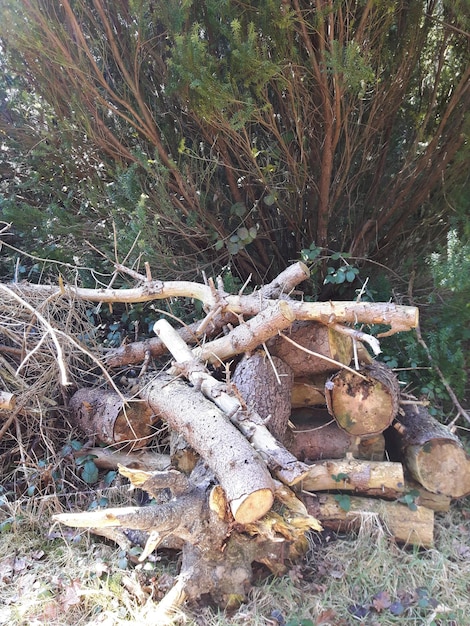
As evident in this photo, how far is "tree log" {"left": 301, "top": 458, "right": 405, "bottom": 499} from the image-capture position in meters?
2.59

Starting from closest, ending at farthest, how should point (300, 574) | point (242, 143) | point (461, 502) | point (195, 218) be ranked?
point (300, 574), point (461, 502), point (242, 143), point (195, 218)

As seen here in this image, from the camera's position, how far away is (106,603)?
2.15 metres

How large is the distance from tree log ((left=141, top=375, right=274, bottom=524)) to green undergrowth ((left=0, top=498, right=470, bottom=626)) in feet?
1.68

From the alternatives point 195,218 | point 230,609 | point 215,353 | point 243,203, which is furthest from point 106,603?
point 243,203

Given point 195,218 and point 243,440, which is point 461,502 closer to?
point 243,440

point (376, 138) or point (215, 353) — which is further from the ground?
point (376, 138)

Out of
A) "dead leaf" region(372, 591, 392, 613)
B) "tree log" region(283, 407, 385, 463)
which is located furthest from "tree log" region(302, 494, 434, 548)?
"dead leaf" region(372, 591, 392, 613)

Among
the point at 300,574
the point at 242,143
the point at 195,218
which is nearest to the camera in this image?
the point at 300,574

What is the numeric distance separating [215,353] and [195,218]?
1033 mm

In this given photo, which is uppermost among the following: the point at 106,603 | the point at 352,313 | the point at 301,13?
the point at 301,13

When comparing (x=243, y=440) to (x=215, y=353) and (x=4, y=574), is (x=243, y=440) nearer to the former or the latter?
(x=215, y=353)

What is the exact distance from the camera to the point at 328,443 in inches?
108

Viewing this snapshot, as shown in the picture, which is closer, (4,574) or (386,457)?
(4,574)

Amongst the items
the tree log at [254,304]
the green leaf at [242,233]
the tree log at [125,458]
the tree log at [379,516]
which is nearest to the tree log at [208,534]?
the tree log at [379,516]
